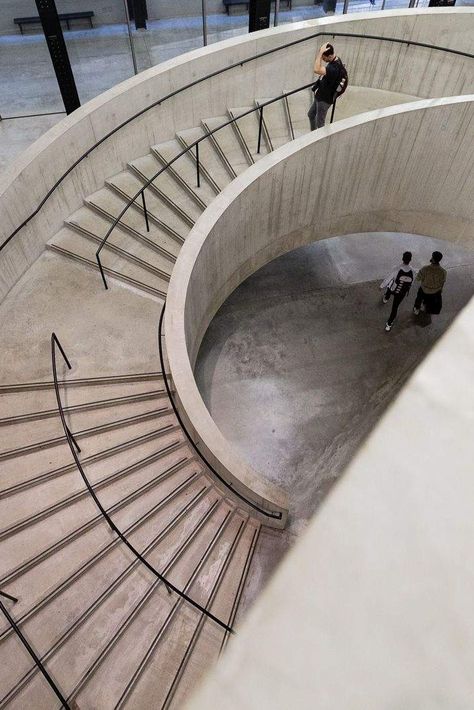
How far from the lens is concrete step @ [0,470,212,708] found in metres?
5.59

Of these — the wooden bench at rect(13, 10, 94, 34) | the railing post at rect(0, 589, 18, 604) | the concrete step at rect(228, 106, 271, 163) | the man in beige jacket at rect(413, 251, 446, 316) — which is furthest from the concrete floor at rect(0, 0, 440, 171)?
the railing post at rect(0, 589, 18, 604)

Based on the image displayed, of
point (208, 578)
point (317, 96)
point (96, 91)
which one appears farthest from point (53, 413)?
point (96, 91)

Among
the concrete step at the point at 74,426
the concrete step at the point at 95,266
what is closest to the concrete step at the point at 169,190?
the concrete step at the point at 95,266

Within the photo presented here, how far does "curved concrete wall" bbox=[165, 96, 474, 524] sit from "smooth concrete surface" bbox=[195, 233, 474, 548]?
1.80 m

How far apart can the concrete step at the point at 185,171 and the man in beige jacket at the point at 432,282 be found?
424 centimetres

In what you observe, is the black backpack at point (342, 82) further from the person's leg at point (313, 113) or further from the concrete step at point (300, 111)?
the concrete step at point (300, 111)

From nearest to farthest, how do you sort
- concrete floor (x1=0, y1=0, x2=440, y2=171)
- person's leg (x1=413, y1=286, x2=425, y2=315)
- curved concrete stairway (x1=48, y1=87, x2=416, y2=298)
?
curved concrete stairway (x1=48, y1=87, x2=416, y2=298) → concrete floor (x1=0, y1=0, x2=440, y2=171) → person's leg (x1=413, y1=286, x2=425, y2=315)

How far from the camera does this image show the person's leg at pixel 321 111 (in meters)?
8.75

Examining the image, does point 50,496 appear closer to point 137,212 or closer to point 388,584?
point 137,212

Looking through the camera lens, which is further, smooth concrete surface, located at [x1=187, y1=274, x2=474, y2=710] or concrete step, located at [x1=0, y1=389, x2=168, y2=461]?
concrete step, located at [x1=0, y1=389, x2=168, y2=461]

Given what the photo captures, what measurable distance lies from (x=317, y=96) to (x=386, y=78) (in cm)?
310

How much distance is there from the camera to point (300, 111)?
10648mm

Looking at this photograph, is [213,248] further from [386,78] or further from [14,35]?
[14,35]

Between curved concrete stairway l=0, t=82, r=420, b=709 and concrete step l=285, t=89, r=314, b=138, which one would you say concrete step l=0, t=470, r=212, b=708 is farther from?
concrete step l=285, t=89, r=314, b=138
